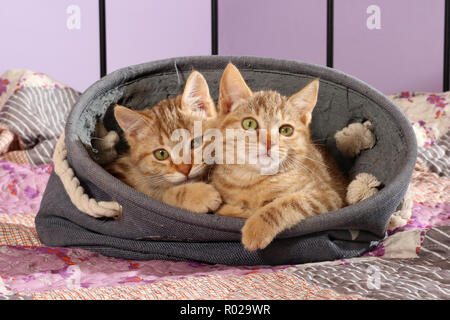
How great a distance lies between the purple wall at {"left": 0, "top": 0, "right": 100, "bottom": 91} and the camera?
278 centimetres

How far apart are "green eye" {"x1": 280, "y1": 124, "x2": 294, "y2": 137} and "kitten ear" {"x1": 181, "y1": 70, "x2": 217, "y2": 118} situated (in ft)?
0.88

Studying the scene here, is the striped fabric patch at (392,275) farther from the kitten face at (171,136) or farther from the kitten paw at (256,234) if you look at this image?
the kitten face at (171,136)

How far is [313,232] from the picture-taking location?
1.00 meters

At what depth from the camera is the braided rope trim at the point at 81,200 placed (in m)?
1.09

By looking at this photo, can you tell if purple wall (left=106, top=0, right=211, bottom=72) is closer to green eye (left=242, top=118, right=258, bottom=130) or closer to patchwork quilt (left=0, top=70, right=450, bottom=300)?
patchwork quilt (left=0, top=70, right=450, bottom=300)

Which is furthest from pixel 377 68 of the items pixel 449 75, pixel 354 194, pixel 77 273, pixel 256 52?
pixel 77 273

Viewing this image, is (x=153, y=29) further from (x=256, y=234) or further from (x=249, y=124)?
(x=256, y=234)

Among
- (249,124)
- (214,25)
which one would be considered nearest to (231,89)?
(249,124)

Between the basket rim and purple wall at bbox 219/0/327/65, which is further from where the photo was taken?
purple wall at bbox 219/0/327/65

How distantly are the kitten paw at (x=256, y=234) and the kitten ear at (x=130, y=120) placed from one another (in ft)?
1.63

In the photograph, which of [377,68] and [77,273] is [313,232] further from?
[377,68]

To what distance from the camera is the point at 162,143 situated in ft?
4.17

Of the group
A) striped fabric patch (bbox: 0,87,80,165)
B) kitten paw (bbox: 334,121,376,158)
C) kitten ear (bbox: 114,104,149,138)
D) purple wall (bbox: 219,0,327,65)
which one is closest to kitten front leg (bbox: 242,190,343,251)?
kitten paw (bbox: 334,121,376,158)

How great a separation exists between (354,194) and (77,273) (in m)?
0.72
